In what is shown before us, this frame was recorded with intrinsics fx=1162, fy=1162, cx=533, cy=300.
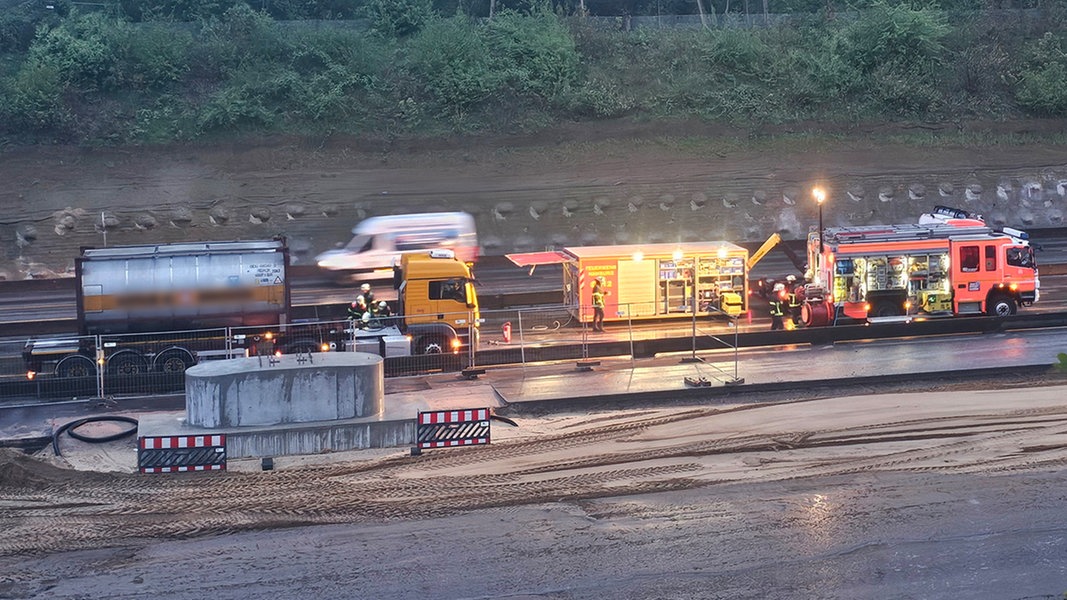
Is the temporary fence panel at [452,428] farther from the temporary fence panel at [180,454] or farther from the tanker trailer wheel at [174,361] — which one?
the tanker trailer wheel at [174,361]

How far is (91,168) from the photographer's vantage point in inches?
1753

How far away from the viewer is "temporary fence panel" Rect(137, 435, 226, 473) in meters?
19.0

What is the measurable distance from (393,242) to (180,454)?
19.1 m

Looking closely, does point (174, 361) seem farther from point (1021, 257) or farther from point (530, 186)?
point (1021, 257)

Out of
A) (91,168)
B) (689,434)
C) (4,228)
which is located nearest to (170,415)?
(689,434)

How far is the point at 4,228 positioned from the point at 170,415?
75.3ft

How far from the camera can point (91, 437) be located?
21.4 metres

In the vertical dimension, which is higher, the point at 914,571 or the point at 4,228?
the point at 4,228

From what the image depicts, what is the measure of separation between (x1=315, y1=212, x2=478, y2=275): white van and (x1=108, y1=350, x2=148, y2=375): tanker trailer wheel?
1168 centimetres

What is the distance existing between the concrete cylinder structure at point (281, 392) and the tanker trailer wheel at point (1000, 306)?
59.3 ft

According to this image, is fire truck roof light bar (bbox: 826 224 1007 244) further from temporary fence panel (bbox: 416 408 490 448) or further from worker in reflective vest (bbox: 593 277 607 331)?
temporary fence panel (bbox: 416 408 490 448)

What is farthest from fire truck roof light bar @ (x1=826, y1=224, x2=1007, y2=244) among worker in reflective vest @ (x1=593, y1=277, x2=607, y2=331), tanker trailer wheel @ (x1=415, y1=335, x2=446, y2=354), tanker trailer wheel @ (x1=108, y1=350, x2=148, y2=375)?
tanker trailer wheel @ (x1=108, y1=350, x2=148, y2=375)

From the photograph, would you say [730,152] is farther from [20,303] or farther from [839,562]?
[839,562]

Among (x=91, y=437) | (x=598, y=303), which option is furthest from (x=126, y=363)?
(x=598, y=303)
